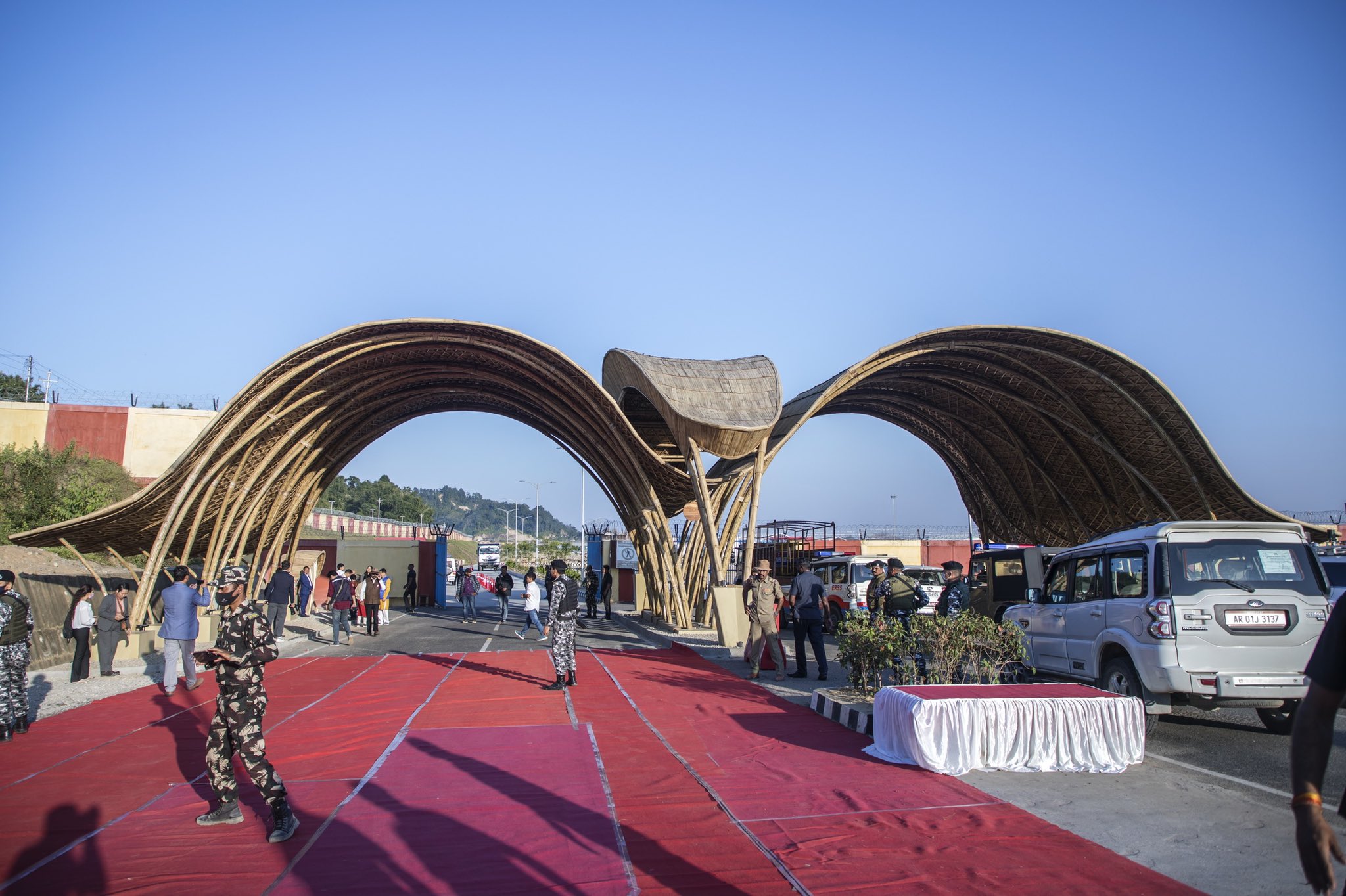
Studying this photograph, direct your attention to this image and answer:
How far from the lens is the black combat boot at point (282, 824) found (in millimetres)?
5758

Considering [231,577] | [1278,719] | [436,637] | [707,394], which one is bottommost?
[436,637]

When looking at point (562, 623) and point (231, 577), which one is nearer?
point (231, 577)

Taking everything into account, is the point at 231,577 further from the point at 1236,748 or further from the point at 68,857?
the point at 1236,748

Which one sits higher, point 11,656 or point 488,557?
point 488,557

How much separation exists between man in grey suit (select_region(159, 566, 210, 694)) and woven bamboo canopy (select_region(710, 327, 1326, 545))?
46.8 ft

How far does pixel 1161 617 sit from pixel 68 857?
28.2ft

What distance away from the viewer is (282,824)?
19.1 ft

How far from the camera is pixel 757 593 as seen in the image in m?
13.4

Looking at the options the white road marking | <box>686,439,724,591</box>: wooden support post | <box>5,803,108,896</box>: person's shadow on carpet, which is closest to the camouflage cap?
<box>5,803,108,896</box>: person's shadow on carpet

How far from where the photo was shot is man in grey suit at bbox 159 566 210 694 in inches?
475

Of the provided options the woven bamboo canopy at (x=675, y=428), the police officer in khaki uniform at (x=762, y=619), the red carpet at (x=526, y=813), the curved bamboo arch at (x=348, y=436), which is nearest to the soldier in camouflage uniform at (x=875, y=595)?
the police officer in khaki uniform at (x=762, y=619)

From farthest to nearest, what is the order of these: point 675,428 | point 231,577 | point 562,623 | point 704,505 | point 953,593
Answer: point 704,505 → point 675,428 → point 562,623 → point 953,593 → point 231,577

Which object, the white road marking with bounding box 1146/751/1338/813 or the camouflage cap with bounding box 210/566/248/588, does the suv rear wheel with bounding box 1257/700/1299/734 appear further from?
the camouflage cap with bounding box 210/566/248/588

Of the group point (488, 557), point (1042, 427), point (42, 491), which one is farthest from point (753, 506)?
point (488, 557)
